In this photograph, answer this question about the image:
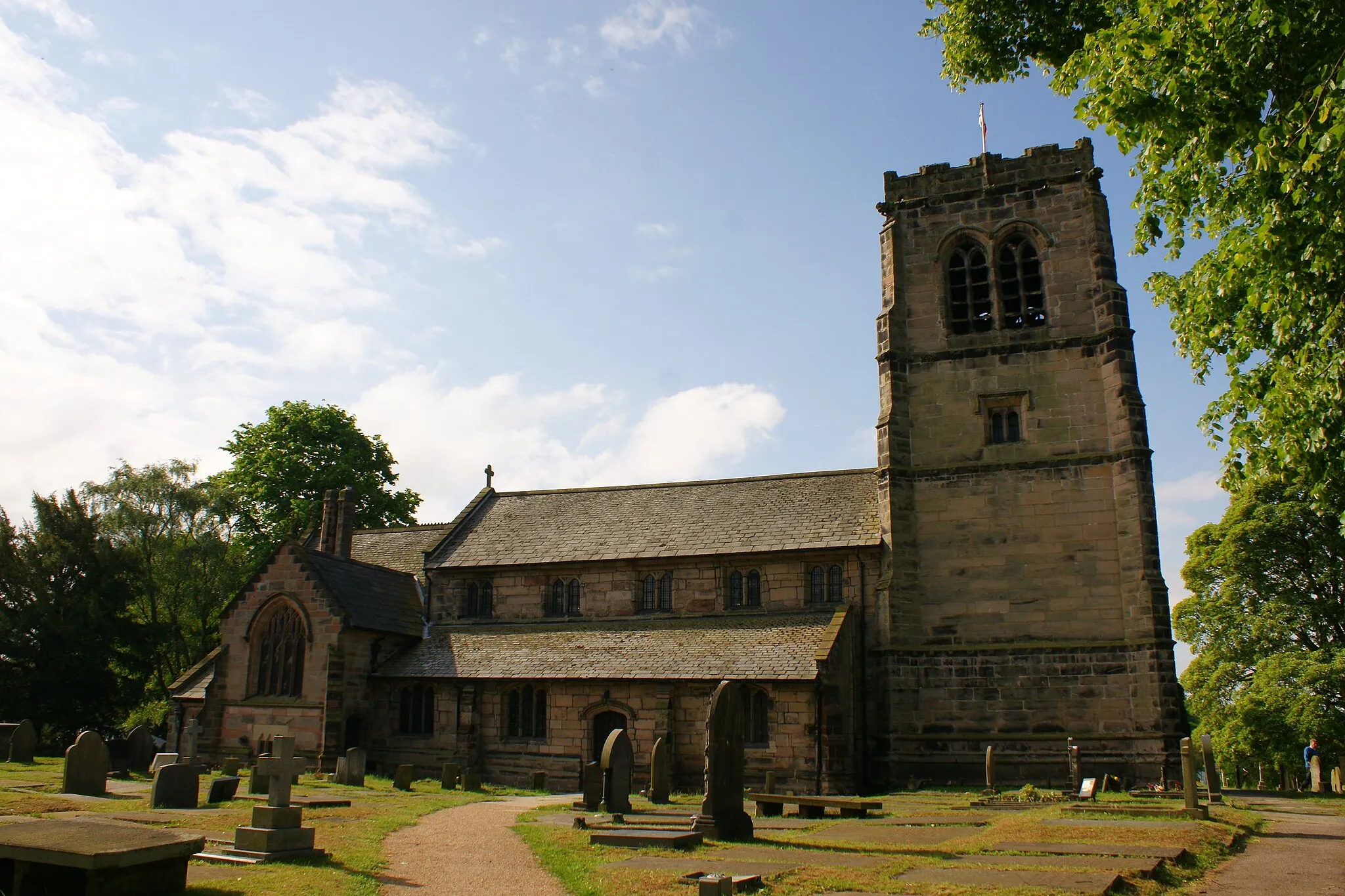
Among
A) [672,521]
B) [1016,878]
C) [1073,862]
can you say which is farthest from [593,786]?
[672,521]

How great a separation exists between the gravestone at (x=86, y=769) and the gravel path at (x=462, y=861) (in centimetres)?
696

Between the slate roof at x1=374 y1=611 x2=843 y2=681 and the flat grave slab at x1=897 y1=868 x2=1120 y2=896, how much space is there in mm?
14821

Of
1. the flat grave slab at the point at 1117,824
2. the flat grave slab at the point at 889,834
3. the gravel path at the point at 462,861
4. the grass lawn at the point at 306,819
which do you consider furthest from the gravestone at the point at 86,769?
the flat grave slab at the point at 1117,824

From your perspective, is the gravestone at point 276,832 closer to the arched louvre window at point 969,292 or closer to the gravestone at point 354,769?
the gravestone at point 354,769

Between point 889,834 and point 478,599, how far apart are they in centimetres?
2216

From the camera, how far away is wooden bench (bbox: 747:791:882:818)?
18984 millimetres

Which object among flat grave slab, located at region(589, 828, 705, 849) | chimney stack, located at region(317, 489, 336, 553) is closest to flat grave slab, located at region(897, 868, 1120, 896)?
flat grave slab, located at region(589, 828, 705, 849)

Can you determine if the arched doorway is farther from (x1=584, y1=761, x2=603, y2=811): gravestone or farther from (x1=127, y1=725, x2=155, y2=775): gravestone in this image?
(x1=127, y1=725, x2=155, y2=775): gravestone

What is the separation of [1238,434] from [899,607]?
17.2m

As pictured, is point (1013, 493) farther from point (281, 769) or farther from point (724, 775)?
point (281, 769)

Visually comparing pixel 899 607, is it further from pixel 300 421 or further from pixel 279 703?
pixel 300 421

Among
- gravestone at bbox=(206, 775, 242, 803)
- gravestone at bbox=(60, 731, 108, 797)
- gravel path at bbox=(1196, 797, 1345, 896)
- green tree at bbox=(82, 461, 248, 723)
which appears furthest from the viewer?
green tree at bbox=(82, 461, 248, 723)

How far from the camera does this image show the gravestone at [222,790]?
19.3 meters

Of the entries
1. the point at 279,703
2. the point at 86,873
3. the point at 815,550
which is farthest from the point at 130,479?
the point at 86,873
